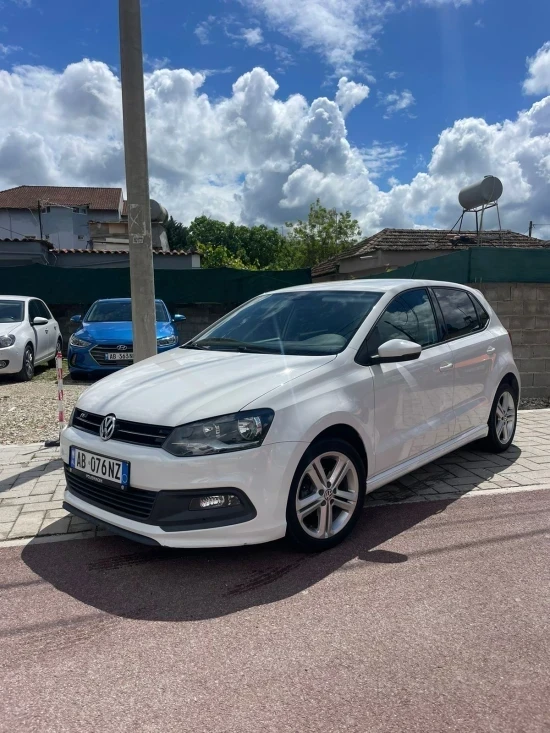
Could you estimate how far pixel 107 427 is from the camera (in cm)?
340

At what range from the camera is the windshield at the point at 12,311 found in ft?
34.9

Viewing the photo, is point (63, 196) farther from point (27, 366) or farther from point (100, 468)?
point (100, 468)

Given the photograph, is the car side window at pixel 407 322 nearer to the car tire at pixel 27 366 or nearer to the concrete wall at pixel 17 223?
the car tire at pixel 27 366

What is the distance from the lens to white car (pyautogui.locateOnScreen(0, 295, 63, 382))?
32.3 ft

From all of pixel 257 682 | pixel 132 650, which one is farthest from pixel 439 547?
pixel 132 650

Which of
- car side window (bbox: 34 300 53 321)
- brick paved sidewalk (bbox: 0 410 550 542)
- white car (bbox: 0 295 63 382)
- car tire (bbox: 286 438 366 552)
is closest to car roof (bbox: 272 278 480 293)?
car tire (bbox: 286 438 366 552)

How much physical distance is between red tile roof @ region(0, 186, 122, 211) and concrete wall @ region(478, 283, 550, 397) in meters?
48.7

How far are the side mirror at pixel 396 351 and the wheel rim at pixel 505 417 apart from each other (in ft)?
6.89

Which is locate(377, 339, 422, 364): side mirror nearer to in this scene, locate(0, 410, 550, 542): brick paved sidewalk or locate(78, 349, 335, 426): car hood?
locate(78, 349, 335, 426): car hood

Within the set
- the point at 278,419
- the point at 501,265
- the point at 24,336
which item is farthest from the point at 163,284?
the point at 278,419

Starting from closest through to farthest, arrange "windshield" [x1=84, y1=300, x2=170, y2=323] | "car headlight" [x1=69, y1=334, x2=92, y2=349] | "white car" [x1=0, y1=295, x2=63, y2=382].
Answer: "white car" [x1=0, y1=295, x2=63, y2=382], "car headlight" [x1=69, y1=334, x2=92, y2=349], "windshield" [x1=84, y1=300, x2=170, y2=323]

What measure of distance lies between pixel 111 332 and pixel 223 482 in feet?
25.1

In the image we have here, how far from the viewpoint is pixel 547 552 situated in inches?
140

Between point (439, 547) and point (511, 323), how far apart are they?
5489 mm
